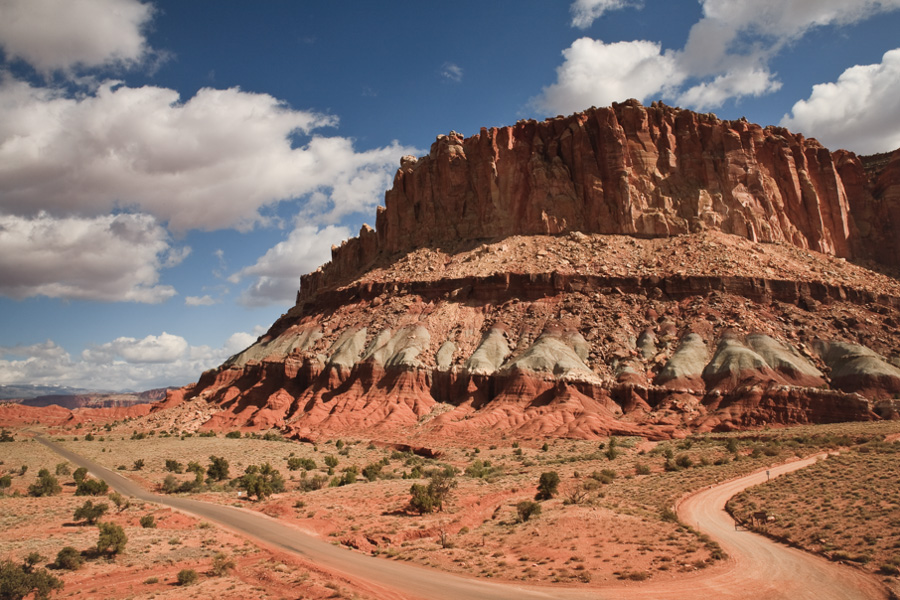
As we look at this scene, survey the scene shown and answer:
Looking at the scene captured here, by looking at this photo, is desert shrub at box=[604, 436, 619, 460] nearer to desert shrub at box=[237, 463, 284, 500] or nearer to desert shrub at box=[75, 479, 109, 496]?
desert shrub at box=[237, 463, 284, 500]

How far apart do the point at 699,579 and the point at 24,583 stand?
1939cm

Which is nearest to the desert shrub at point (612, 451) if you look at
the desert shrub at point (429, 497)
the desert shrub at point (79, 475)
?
the desert shrub at point (429, 497)

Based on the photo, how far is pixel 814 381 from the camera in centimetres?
5212

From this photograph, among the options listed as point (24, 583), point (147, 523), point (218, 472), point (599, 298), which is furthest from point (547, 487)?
point (599, 298)

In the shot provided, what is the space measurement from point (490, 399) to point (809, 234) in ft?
183

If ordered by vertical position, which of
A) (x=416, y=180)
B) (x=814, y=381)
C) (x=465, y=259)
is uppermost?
(x=416, y=180)

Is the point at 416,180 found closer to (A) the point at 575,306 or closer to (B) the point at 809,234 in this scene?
(A) the point at 575,306

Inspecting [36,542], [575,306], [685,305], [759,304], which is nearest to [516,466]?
[36,542]

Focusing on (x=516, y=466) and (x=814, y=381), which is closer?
(x=516, y=466)

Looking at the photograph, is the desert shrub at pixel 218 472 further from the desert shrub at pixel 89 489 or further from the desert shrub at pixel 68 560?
the desert shrub at pixel 68 560

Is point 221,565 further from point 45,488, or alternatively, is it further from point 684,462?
point 684,462

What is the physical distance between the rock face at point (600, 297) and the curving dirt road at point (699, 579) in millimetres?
28629

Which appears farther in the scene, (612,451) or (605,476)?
(612,451)

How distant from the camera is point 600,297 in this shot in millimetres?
67125
